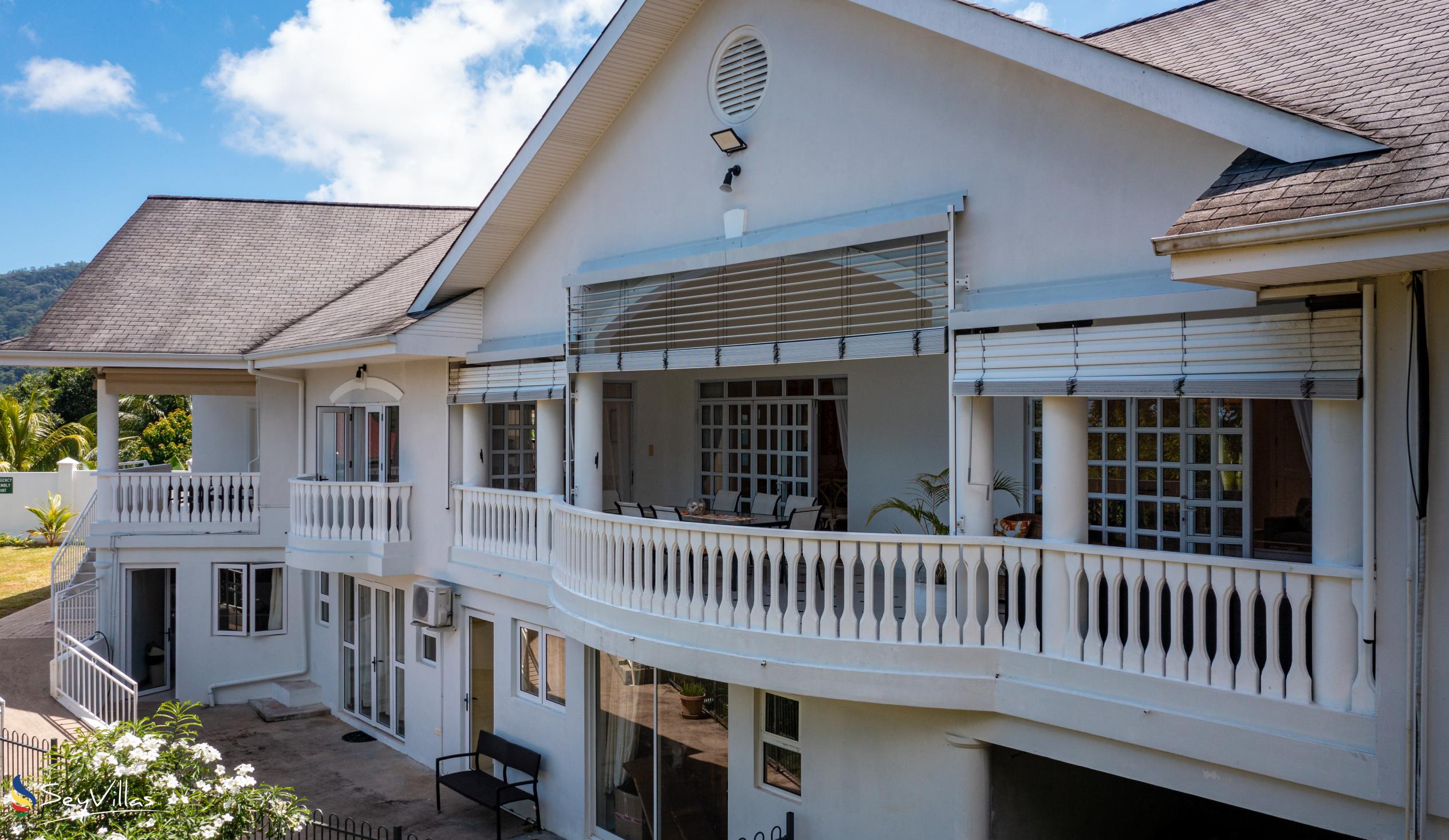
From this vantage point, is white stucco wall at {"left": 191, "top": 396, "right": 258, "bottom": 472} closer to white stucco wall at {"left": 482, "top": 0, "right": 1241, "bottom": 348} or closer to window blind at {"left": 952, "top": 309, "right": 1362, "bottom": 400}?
white stucco wall at {"left": 482, "top": 0, "right": 1241, "bottom": 348}

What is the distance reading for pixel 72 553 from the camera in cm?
1959

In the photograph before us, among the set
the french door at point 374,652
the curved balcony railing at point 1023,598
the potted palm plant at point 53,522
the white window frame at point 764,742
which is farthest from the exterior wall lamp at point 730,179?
the potted palm plant at point 53,522

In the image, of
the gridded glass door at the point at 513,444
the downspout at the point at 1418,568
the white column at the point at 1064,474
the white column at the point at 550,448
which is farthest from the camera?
the gridded glass door at the point at 513,444

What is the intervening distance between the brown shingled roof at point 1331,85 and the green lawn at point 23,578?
2581 centimetres

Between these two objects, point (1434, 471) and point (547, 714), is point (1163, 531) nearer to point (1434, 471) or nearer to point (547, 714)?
point (1434, 471)

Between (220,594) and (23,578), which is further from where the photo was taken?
(23,578)

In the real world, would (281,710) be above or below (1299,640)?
below

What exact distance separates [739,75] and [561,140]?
264 cm

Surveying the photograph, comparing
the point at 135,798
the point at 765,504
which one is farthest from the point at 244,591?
the point at 135,798

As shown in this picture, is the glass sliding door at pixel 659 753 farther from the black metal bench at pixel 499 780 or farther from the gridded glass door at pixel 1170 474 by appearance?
the gridded glass door at pixel 1170 474

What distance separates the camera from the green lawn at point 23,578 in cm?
2464

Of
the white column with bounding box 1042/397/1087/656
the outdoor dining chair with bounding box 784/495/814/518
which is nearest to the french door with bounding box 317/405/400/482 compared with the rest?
the outdoor dining chair with bounding box 784/495/814/518

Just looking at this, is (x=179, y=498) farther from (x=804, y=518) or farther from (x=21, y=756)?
(x=804, y=518)

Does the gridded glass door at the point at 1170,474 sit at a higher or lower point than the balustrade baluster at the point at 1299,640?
higher
